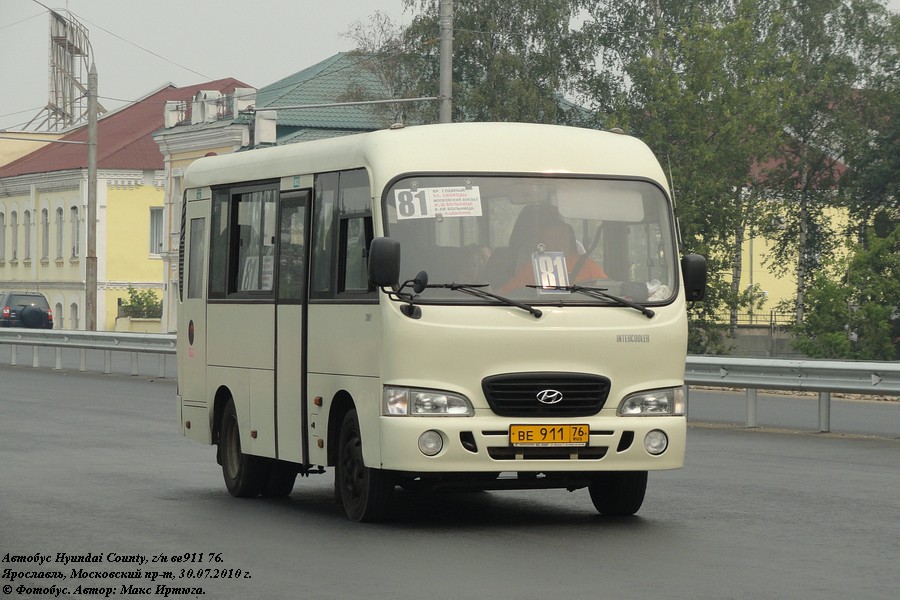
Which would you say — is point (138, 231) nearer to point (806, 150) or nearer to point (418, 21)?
point (418, 21)

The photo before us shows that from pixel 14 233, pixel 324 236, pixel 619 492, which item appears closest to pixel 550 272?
pixel 619 492

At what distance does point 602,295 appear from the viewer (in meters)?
12.0

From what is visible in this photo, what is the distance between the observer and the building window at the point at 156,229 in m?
81.9

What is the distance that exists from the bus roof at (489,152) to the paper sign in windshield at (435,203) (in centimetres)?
14

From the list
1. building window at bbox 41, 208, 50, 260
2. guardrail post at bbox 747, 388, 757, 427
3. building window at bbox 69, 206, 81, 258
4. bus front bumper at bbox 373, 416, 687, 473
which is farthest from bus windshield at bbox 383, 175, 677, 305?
building window at bbox 41, 208, 50, 260

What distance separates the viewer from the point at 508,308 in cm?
1173

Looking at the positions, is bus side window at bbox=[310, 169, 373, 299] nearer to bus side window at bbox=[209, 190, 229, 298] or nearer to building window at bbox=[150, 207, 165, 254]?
bus side window at bbox=[209, 190, 229, 298]

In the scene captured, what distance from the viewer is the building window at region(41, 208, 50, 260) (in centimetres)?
8494

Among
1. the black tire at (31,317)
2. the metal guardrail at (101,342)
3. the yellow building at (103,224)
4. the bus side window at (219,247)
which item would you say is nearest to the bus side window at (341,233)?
the bus side window at (219,247)

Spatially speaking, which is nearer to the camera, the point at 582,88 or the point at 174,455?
the point at 174,455

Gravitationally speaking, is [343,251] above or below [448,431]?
above

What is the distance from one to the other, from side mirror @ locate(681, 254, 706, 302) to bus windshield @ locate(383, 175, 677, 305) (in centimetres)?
15

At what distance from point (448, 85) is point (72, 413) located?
35.6 ft

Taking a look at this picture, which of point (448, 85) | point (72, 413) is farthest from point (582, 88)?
point (72, 413)
